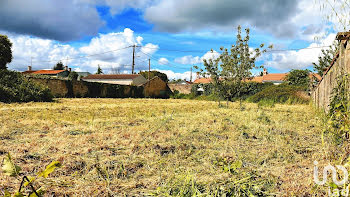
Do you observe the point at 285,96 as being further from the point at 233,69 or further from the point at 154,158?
the point at 154,158

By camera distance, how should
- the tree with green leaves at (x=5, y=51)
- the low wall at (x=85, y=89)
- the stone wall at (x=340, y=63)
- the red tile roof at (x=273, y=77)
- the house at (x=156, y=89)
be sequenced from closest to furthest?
the stone wall at (x=340, y=63) → the tree with green leaves at (x=5, y=51) → the low wall at (x=85, y=89) → the house at (x=156, y=89) → the red tile roof at (x=273, y=77)

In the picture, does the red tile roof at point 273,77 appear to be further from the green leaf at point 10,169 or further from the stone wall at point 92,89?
the green leaf at point 10,169

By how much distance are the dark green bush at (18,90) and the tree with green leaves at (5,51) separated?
6.08 metres

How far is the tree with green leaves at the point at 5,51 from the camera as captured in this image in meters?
18.2

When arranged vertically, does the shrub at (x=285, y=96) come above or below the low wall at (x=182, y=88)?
below

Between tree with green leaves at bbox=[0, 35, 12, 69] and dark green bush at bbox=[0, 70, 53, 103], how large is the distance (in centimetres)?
608

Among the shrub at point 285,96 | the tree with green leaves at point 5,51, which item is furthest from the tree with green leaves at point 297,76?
the tree with green leaves at point 5,51

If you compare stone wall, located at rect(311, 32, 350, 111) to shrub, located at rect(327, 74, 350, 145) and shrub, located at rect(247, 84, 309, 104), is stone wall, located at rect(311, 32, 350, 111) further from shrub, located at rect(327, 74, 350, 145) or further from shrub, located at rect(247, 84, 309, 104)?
shrub, located at rect(247, 84, 309, 104)

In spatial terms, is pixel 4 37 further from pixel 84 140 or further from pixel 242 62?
pixel 84 140

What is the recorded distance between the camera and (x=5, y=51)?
18.6 metres

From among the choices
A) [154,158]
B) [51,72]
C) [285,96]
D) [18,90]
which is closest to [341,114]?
[154,158]

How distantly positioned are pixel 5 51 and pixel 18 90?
8.10 meters

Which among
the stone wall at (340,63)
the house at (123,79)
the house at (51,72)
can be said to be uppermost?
the house at (51,72)

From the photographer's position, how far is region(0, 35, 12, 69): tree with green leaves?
59.9ft
